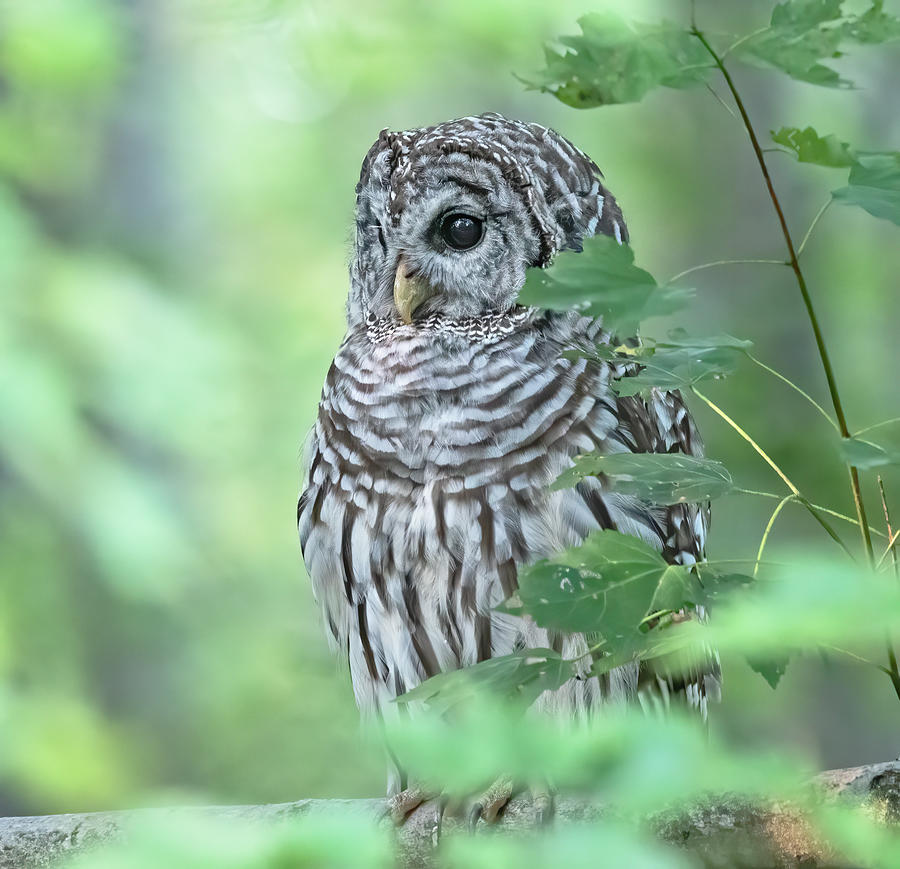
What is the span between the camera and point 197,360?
4.80 m

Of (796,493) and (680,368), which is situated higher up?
(680,368)

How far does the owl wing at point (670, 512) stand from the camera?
121 inches

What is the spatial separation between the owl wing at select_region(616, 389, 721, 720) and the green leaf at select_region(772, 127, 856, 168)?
1.47 m

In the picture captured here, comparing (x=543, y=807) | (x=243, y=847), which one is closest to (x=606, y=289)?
(x=243, y=847)

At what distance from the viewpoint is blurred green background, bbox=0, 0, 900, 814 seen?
4613mm

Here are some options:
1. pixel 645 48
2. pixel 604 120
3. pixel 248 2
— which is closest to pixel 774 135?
pixel 645 48

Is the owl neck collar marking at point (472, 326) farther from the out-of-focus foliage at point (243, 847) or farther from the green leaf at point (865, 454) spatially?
the out-of-focus foliage at point (243, 847)

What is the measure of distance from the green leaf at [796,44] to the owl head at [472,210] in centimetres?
146

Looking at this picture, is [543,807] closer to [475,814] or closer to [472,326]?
[475,814]

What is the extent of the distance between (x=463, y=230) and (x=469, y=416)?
510mm

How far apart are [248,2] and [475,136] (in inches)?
121

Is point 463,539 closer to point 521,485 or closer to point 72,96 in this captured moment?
point 521,485

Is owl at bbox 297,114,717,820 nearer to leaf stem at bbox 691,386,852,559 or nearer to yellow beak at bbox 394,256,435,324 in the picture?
yellow beak at bbox 394,256,435,324

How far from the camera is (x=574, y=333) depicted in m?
3.09
